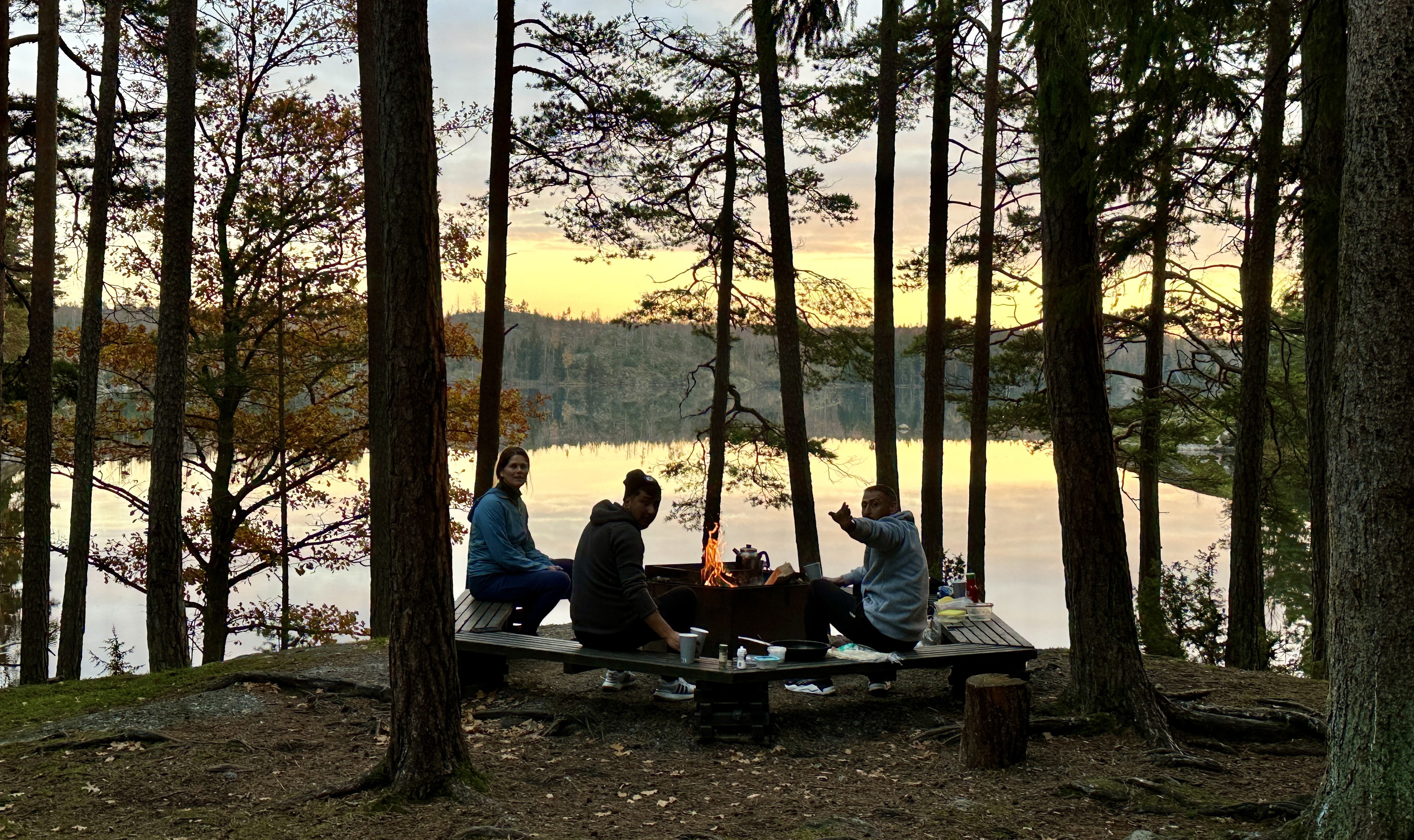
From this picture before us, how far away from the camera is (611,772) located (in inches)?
221

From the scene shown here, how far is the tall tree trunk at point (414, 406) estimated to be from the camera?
16.1ft

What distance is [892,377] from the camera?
43.1ft

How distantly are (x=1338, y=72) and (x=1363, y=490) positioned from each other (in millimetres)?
3375

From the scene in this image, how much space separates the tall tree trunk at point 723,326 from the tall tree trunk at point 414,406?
34.7 ft

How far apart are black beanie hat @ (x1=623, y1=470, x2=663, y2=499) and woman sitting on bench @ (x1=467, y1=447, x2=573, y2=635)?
51.7 inches

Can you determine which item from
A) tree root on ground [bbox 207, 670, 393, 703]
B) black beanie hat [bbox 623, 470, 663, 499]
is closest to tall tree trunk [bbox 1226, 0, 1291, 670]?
black beanie hat [bbox 623, 470, 663, 499]

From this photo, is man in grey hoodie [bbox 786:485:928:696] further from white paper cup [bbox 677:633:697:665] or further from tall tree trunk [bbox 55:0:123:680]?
tall tree trunk [bbox 55:0:123:680]

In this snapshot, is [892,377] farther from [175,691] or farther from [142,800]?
[142,800]

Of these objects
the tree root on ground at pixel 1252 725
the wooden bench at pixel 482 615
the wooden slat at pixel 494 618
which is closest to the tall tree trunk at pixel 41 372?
the wooden bench at pixel 482 615

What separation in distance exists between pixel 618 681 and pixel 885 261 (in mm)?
7237

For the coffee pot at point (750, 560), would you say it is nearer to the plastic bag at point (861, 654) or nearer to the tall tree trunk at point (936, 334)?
the plastic bag at point (861, 654)

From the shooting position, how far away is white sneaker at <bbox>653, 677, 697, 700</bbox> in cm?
684

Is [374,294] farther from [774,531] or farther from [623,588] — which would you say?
[774,531]

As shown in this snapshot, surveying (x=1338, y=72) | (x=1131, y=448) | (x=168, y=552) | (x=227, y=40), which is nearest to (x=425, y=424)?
(x=1338, y=72)
